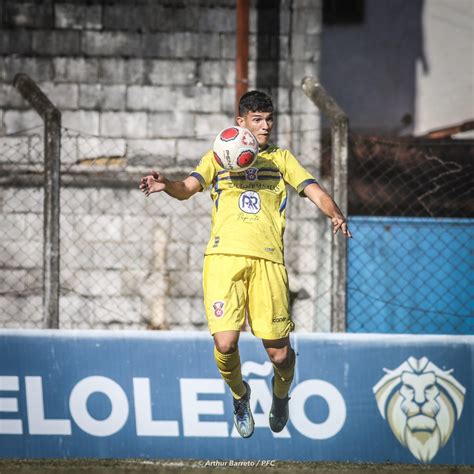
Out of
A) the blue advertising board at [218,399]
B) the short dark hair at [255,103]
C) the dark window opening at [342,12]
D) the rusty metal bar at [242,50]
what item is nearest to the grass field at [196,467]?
the blue advertising board at [218,399]

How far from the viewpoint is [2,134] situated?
9.80 m

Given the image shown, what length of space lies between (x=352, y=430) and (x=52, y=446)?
220cm

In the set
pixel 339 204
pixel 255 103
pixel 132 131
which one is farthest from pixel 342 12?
pixel 255 103

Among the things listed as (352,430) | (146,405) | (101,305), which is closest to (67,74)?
(101,305)

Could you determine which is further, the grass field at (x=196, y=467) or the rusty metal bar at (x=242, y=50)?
the rusty metal bar at (x=242, y=50)

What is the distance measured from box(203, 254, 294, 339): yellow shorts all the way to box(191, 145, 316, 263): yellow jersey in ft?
0.24

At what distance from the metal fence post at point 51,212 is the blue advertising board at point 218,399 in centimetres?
76

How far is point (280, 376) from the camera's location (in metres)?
6.00

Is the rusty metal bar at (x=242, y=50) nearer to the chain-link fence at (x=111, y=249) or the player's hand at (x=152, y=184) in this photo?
the chain-link fence at (x=111, y=249)

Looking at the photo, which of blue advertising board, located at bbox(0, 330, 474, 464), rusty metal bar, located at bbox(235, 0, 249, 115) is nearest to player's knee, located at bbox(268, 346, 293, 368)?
blue advertising board, located at bbox(0, 330, 474, 464)

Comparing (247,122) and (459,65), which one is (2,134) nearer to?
(247,122)

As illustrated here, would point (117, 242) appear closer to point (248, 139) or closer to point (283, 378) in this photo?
point (283, 378)

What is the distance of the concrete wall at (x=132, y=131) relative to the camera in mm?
9680

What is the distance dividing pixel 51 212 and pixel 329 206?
2922 mm
